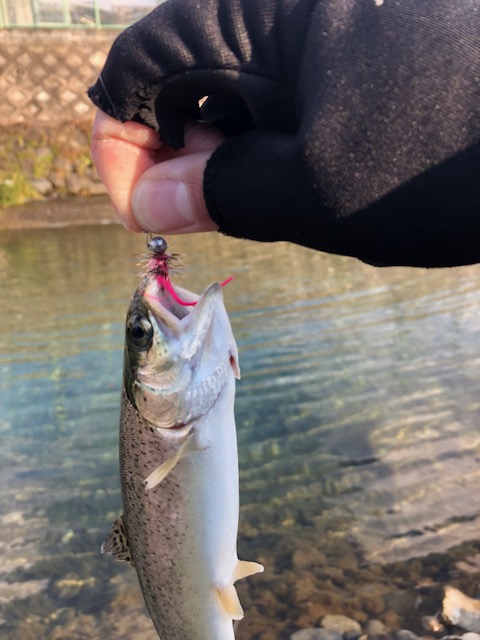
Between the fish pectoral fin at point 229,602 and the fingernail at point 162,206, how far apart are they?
976 millimetres

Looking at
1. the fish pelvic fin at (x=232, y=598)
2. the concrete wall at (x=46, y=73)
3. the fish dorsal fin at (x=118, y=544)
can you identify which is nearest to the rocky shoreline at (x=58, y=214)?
the concrete wall at (x=46, y=73)

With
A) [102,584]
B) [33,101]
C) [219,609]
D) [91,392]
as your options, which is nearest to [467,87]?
[219,609]

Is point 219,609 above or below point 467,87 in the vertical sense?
below

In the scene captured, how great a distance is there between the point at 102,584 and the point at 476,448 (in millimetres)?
2252

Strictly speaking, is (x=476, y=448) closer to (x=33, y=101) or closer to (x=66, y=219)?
(x=66, y=219)

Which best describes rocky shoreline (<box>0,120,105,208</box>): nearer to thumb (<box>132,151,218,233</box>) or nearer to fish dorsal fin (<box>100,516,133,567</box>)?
fish dorsal fin (<box>100,516,133,567</box>)

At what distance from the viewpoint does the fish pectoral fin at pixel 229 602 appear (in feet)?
5.97

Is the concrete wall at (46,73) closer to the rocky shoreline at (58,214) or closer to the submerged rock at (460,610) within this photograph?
the rocky shoreline at (58,214)

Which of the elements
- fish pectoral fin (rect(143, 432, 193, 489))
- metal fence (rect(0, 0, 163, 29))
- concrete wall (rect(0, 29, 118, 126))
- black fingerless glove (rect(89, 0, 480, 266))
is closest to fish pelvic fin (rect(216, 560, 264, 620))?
fish pectoral fin (rect(143, 432, 193, 489))

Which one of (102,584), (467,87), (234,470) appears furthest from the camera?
(102,584)

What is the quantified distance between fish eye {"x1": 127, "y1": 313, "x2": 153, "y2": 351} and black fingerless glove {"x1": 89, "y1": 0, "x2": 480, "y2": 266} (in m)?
0.32

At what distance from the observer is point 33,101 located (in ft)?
39.5

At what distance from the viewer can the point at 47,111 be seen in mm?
12133

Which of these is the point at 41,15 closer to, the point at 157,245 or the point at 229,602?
the point at 157,245
